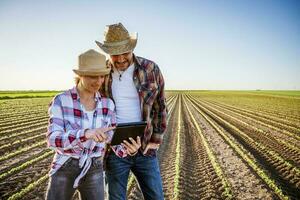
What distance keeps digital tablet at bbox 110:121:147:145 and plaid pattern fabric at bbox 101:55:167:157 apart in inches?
7.7

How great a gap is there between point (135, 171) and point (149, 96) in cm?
73

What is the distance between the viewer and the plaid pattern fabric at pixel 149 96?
2809mm

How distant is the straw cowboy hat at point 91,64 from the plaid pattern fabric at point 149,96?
40cm

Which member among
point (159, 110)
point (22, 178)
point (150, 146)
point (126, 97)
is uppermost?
point (126, 97)

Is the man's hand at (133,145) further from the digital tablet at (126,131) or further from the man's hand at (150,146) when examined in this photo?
the man's hand at (150,146)

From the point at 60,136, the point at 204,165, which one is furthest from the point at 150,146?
the point at 204,165

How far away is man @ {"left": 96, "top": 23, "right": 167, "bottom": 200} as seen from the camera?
9.05 ft

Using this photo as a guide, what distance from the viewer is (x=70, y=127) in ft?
7.41

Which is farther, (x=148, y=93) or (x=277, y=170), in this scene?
(x=277, y=170)

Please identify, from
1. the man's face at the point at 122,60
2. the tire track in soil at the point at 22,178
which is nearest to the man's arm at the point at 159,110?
the man's face at the point at 122,60

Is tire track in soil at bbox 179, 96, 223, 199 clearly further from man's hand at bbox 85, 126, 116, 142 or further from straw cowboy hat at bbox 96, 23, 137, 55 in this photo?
man's hand at bbox 85, 126, 116, 142

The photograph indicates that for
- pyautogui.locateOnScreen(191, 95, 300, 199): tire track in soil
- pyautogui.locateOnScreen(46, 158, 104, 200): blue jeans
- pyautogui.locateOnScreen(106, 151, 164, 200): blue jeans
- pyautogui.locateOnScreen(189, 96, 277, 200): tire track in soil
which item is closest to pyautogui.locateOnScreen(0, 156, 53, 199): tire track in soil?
pyautogui.locateOnScreen(106, 151, 164, 200): blue jeans

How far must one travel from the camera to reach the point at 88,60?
2352mm

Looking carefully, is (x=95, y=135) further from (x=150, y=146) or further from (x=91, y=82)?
(x=150, y=146)
